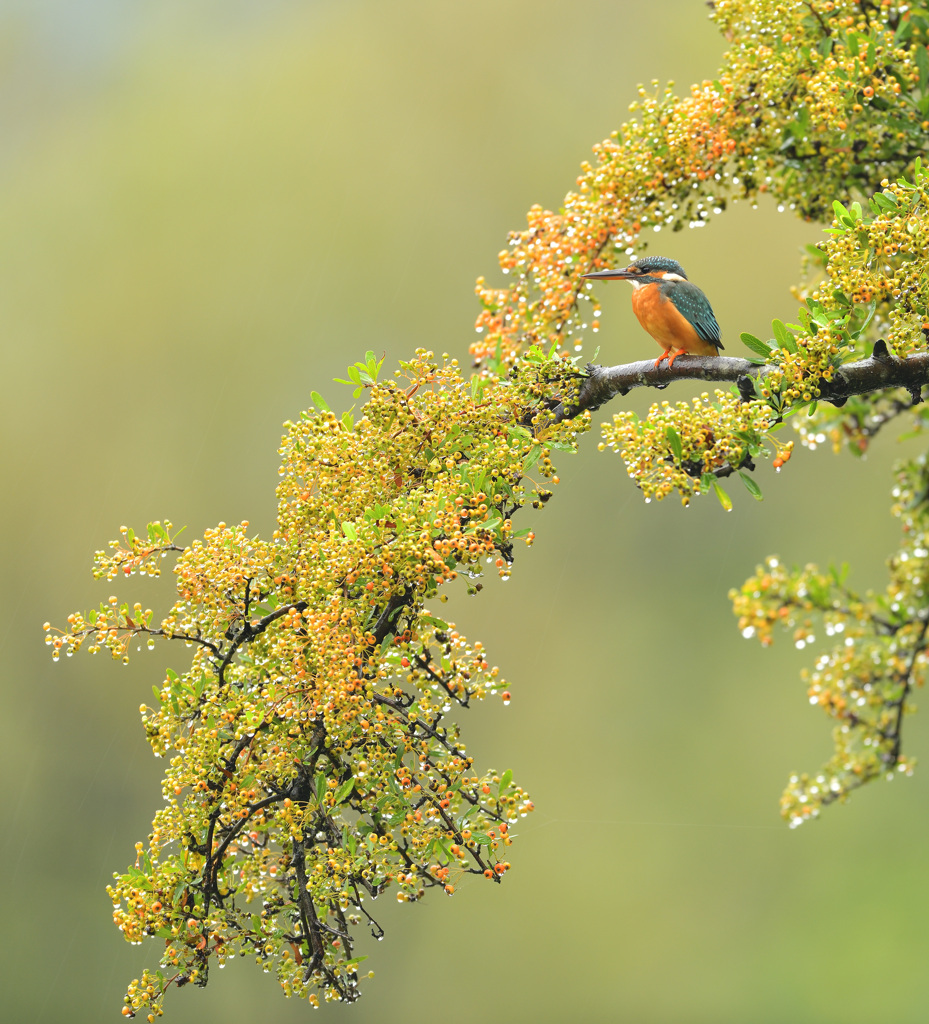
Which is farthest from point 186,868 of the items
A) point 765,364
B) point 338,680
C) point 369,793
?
point 765,364

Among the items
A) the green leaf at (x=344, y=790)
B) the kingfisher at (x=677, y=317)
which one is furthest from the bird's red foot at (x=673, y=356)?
the green leaf at (x=344, y=790)

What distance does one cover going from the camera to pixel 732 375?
215 cm

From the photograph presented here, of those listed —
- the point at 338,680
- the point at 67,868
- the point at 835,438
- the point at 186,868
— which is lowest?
the point at 186,868

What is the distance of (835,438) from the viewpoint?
326cm

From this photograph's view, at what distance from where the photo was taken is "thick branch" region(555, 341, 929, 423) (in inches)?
77.0

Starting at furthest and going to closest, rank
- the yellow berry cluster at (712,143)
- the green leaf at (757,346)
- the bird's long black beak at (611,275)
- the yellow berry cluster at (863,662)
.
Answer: the yellow berry cluster at (863,662), the yellow berry cluster at (712,143), the bird's long black beak at (611,275), the green leaf at (757,346)

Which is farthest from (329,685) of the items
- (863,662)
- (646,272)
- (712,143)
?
(863,662)

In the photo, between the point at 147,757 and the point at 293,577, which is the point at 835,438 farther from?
the point at 147,757

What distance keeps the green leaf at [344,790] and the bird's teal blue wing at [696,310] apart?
127cm

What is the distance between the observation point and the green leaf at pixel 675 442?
1859 mm

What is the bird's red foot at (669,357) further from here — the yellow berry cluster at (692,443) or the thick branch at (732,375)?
the yellow berry cluster at (692,443)

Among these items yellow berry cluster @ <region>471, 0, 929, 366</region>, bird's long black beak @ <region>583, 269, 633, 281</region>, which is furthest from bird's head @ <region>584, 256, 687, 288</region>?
yellow berry cluster @ <region>471, 0, 929, 366</region>

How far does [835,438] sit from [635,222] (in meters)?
1.19

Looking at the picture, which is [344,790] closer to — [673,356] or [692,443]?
[692,443]
